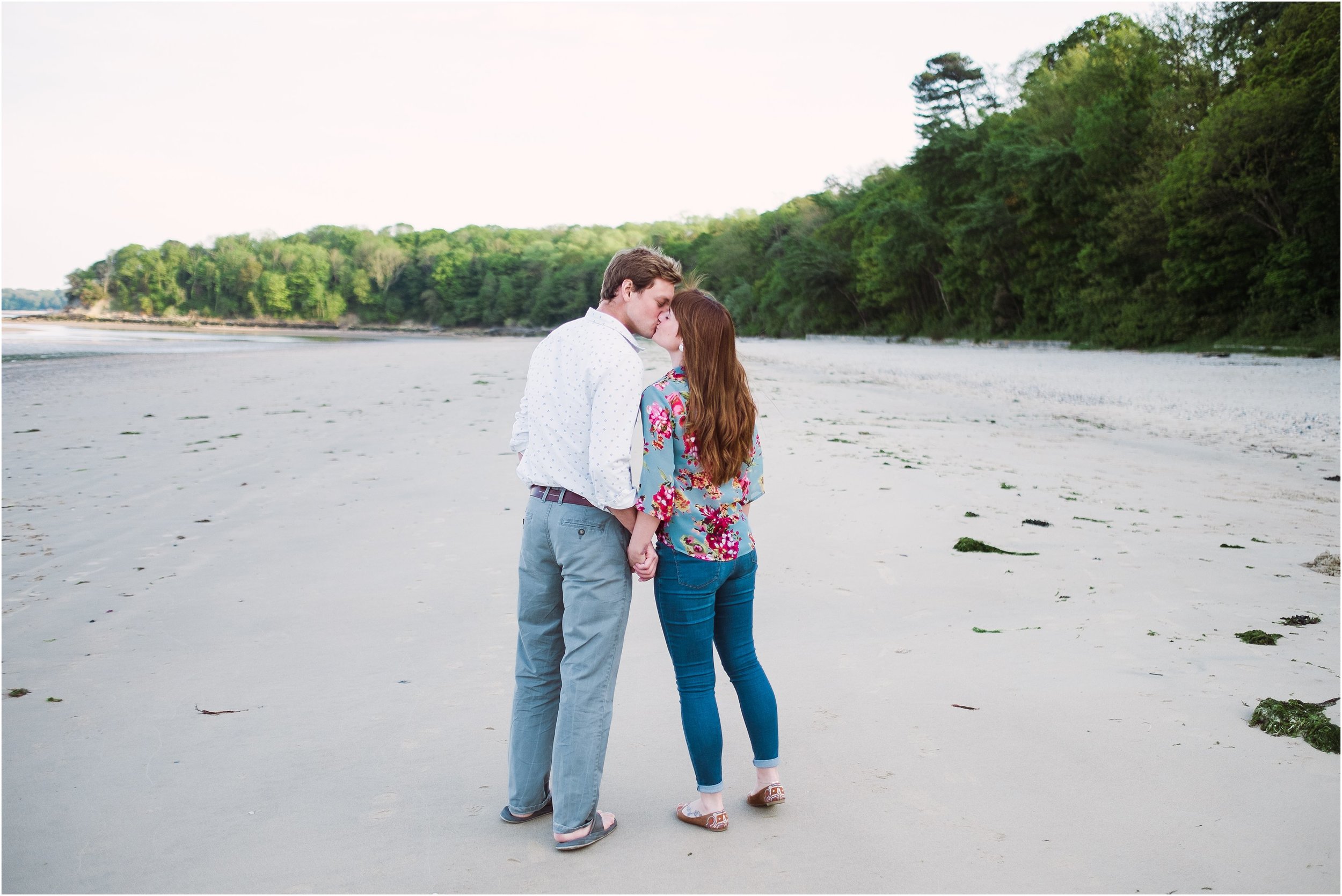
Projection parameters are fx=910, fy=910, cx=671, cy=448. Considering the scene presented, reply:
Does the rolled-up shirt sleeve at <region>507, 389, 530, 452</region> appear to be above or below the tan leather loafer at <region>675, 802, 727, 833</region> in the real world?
above

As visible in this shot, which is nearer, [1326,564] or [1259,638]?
[1259,638]

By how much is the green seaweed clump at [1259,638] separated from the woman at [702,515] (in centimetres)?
236

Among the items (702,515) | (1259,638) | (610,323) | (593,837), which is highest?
(610,323)

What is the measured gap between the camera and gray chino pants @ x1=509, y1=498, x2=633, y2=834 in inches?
93.9

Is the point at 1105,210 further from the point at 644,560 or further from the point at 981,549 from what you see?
the point at 644,560

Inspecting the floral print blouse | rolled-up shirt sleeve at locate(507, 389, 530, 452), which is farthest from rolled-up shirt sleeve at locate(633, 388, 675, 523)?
rolled-up shirt sleeve at locate(507, 389, 530, 452)

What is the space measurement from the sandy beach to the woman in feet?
0.80

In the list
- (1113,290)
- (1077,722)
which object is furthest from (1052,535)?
(1113,290)

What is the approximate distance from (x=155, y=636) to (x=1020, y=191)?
3712 centimetres

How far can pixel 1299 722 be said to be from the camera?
112 inches

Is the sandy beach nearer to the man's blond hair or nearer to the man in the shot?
the man

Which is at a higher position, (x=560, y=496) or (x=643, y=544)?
(x=560, y=496)

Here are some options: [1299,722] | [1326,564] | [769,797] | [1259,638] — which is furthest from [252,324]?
Answer: [1299,722]

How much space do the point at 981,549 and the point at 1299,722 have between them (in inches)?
95.7
